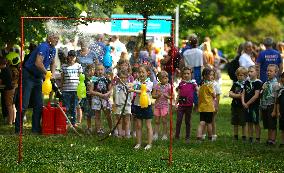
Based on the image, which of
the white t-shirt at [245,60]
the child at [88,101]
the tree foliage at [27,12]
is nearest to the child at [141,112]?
the child at [88,101]

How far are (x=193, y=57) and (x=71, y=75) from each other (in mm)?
4470

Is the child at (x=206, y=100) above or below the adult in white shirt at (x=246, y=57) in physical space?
below

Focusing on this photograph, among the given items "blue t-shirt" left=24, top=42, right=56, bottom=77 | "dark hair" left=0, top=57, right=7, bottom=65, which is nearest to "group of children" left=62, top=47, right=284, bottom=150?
"blue t-shirt" left=24, top=42, right=56, bottom=77

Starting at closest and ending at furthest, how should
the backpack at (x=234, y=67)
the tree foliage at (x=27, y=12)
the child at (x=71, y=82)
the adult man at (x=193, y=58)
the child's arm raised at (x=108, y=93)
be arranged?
the child's arm raised at (x=108, y=93) → the child at (x=71, y=82) → the tree foliage at (x=27, y=12) → the backpack at (x=234, y=67) → the adult man at (x=193, y=58)

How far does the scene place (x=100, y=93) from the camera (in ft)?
49.5

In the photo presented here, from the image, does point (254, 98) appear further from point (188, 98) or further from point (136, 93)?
point (136, 93)

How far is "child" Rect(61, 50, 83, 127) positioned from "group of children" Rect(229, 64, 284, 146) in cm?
313

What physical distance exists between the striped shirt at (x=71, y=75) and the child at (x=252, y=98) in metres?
3.29

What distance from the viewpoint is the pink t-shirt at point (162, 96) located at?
14522 millimetres

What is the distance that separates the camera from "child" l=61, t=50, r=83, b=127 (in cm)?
1561

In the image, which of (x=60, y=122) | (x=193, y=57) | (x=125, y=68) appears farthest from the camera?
(x=193, y=57)

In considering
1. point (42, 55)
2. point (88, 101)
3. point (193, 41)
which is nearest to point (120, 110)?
point (88, 101)

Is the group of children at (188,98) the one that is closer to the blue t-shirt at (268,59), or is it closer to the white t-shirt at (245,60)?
the blue t-shirt at (268,59)

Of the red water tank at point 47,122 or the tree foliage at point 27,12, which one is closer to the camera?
the red water tank at point 47,122
